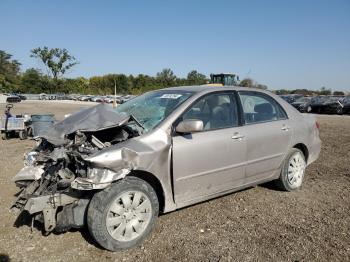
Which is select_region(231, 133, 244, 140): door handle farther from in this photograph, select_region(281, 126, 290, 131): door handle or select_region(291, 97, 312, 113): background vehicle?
select_region(291, 97, 312, 113): background vehicle

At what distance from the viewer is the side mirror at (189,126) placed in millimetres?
3705

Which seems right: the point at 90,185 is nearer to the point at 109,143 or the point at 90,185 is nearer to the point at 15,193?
the point at 109,143

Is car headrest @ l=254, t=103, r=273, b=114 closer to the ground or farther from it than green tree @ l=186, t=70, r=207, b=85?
closer to the ground

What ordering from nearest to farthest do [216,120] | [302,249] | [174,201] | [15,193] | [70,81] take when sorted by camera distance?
1. [302,249]
2. [174,201]
3. [216,120]
4. [15,193]
5. [70,81]

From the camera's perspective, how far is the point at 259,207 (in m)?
4.68

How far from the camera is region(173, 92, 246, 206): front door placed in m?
3.84

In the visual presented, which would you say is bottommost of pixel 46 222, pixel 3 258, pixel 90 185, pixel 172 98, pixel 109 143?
pixel 3 258

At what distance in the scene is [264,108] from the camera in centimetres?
499

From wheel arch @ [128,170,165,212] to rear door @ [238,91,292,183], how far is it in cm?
132

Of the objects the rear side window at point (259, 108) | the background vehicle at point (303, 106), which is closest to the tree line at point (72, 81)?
the background vehicle at point (303, 106)

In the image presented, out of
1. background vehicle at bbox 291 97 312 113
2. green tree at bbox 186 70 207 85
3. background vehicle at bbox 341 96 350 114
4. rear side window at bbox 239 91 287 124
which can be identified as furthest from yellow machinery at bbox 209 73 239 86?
green tree at bbox 186 70 207 85

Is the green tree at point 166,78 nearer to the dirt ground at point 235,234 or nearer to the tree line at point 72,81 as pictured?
the tree line at point 72,81

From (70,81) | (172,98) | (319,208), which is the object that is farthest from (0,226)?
(70,81)

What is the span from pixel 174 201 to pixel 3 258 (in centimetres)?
179
